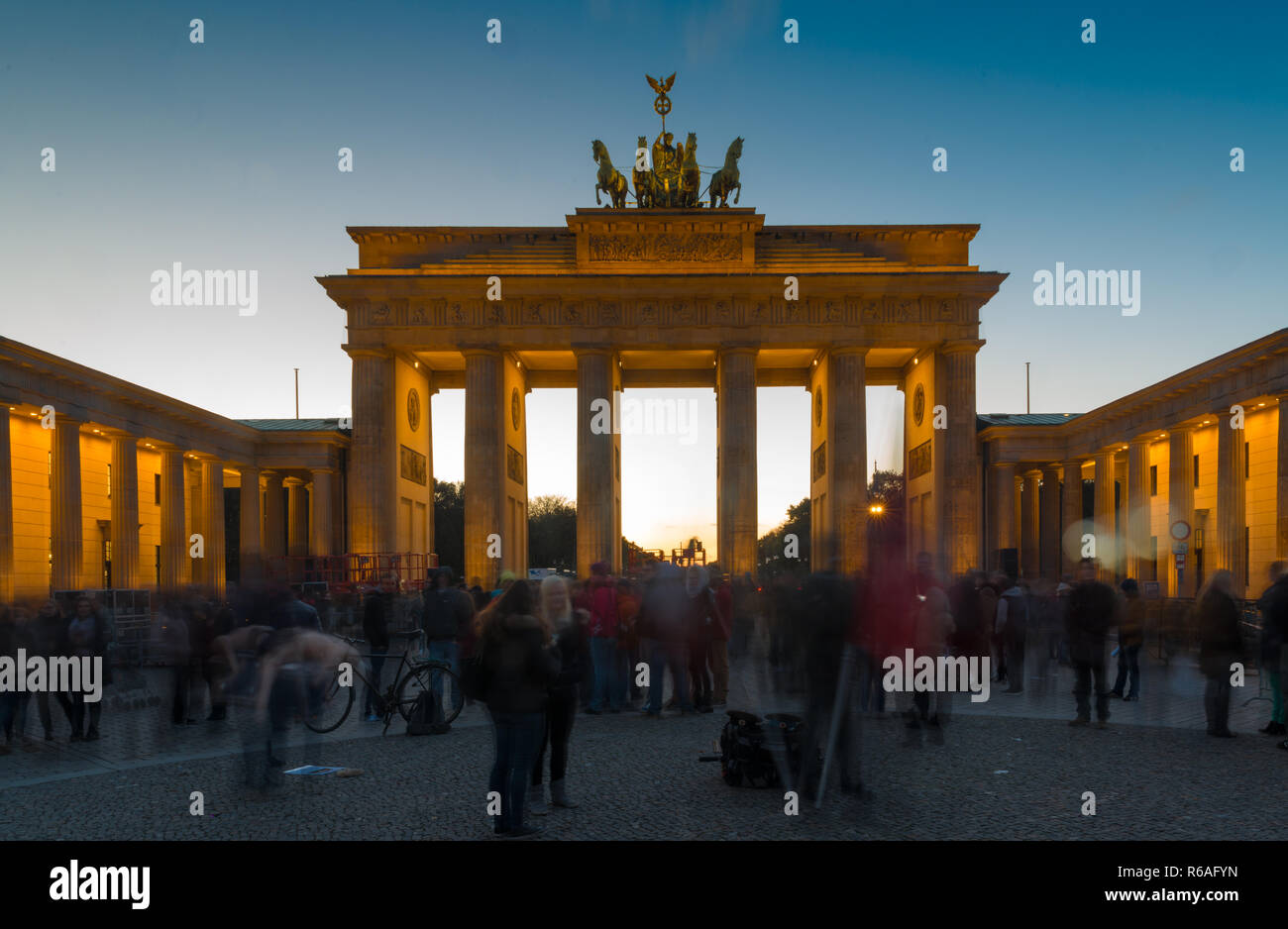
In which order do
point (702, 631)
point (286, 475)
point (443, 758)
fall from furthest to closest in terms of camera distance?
point (286, 475), point (702, 631), point (443, 758)

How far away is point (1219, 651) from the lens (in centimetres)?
1106

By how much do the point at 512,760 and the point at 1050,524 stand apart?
4909 cm

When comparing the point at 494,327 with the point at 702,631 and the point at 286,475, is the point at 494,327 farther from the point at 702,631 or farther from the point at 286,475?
the point at 702,631

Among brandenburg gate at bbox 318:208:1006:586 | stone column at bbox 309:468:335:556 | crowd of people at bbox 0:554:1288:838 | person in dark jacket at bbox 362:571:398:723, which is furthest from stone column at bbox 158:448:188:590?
person in dark jacket at bbox 362:571:398:723

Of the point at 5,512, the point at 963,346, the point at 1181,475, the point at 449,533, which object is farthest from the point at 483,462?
the point at 449,533

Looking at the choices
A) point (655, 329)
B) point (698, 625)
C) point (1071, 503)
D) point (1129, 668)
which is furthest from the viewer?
point (1071, 503)

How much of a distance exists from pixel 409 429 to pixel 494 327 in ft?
22.1

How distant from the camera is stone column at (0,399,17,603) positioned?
2606 cm

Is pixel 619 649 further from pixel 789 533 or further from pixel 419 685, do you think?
pixel 789 533

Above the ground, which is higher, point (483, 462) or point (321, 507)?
point (483, 462)

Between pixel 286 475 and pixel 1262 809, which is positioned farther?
pixel 286 475

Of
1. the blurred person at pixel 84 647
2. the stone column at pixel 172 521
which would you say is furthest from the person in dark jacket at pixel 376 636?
the stone column at pixel 172 521

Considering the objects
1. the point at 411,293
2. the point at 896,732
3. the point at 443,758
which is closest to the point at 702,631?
the point at 896,732
